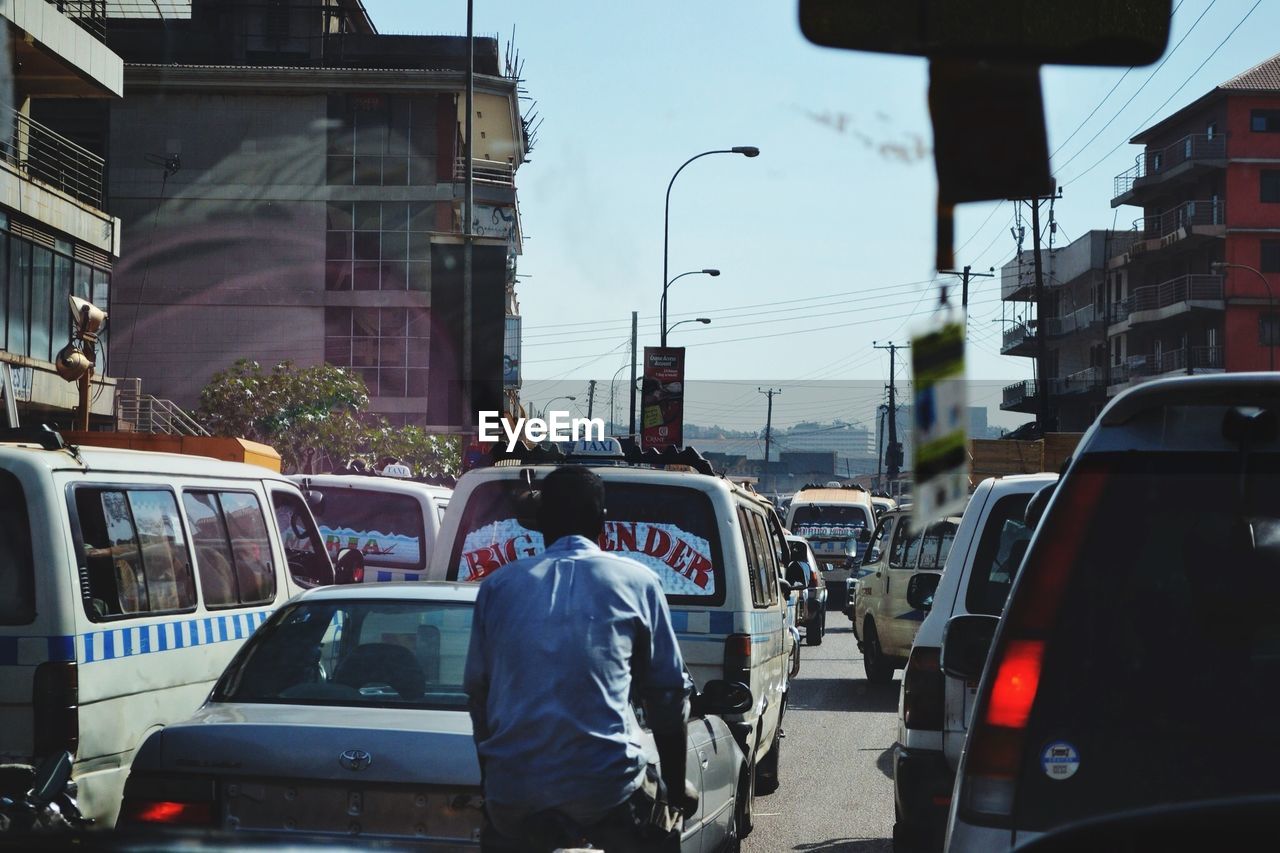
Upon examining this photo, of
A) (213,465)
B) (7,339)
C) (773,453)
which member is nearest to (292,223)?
(7,339)

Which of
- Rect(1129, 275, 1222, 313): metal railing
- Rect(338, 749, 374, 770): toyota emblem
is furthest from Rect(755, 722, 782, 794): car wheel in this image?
Rect(1129, 275, 1222, 313): metal railing

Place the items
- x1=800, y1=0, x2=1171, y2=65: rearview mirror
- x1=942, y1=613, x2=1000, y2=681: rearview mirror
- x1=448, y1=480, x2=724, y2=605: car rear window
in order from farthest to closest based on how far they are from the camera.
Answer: x1=448, y1=480, x2=724, y2=605: car rear window
x1=942, y1=613, x2=1000, y2=681: rearview mirror
x1=800, y1=0, x2=1171, y2=65: rearview mirror

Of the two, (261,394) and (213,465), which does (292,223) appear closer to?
(261,394)

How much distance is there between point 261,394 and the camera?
155ft

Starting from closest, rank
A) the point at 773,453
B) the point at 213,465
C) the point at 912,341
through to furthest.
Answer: the point at 912,341
the point at 213,465
the point at 773,453

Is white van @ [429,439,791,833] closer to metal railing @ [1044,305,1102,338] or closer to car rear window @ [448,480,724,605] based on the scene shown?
car rear window @ [448,480,724,605]

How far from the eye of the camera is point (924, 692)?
767cm

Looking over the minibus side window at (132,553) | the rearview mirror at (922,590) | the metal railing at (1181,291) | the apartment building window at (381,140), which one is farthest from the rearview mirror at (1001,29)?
the apartment building window at (381,140)

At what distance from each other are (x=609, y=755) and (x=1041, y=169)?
2256mm

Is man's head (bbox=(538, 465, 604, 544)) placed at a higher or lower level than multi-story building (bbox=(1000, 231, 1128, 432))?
lower

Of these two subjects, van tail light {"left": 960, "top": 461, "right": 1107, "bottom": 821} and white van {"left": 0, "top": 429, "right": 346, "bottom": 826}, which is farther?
white van {"left": 0, "top": 429, "right": 346, "bottom": 826}

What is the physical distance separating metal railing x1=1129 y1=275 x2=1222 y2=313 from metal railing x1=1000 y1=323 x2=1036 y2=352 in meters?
41.6

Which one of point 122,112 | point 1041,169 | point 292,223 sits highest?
point 122,112

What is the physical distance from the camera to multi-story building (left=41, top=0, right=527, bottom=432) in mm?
61094
